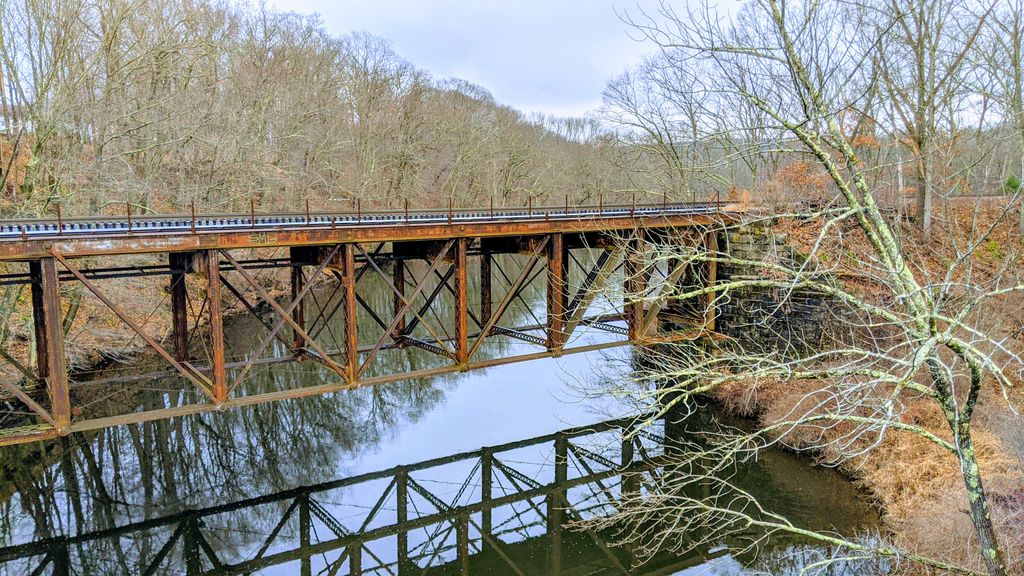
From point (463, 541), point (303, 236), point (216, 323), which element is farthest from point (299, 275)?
point (463, 541)

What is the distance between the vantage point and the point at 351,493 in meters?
15.6

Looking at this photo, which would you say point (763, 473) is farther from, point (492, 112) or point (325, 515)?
point (492, 112)

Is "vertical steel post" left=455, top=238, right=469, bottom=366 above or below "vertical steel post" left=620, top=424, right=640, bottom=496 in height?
above

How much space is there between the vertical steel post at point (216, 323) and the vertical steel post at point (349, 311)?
7.72 ft

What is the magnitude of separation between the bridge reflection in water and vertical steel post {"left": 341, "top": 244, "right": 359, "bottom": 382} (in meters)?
3.46

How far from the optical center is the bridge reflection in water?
1283 centimetres

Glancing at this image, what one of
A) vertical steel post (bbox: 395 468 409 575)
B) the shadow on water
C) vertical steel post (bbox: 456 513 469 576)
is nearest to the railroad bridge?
the shadow on water

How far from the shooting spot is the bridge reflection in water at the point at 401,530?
12828 mm

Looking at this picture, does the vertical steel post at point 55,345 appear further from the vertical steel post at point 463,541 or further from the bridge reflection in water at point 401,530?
the vertical steel post at point 463,541

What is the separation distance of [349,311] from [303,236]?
1712 mm

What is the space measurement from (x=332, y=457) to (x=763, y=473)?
1113cm

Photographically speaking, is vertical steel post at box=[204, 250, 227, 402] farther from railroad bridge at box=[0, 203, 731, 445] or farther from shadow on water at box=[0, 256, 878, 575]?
shadow on water at box=[0, 256, 878, 575]

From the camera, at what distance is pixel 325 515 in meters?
14.6

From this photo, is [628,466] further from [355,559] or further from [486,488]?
[355,559]
